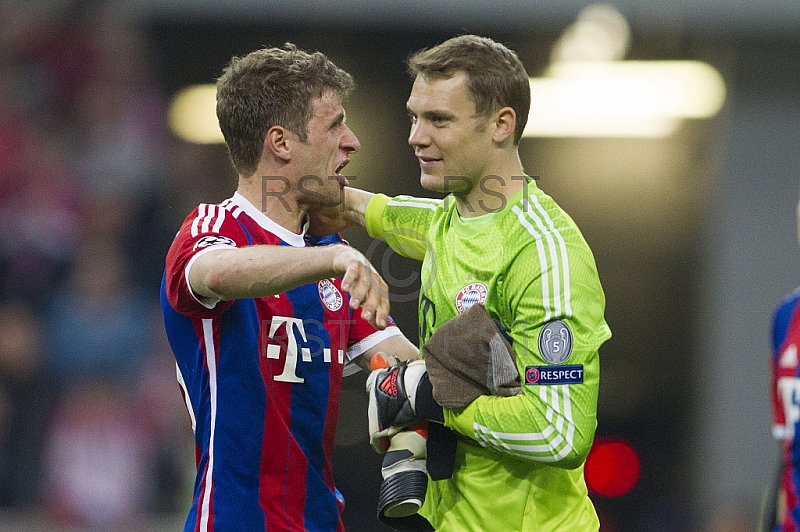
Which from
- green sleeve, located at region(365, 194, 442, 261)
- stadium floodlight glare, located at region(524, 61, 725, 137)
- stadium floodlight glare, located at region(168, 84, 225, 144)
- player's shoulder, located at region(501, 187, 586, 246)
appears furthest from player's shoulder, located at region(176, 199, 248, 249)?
stadium floodlight glare, located at region(524, 61, 725, 137)

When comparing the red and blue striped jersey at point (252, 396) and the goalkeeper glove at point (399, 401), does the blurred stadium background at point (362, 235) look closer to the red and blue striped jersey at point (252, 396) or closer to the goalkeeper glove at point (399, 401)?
the red and blue striped jersey at point (252, 396)

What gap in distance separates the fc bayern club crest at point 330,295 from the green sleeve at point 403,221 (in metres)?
0.25

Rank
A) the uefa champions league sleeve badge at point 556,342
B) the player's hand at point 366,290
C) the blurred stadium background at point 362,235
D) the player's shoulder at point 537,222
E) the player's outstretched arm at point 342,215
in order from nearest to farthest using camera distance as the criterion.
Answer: the player's hand at point 366,290 → the uefa champions league sleeve badge at point 556,342 → the player's shoulder at point 537,222 → the player's outstretched arm at point 342,215 → the blurred stadium background at point 362,235

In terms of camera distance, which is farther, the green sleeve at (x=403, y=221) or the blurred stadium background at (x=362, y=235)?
the blurred stadium background at (x=362, y=235)

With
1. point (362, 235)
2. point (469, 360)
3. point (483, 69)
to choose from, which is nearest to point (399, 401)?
point (469, 360)

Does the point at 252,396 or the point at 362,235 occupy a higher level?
the point at 362,235

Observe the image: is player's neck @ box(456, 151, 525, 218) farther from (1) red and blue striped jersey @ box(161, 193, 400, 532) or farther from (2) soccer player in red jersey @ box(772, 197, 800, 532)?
(2) soccer player in red jersey @ box(772, 197, 800, 532)

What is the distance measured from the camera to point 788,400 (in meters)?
2.62

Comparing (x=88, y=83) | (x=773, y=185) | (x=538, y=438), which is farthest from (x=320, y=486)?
(x=773, y=185)

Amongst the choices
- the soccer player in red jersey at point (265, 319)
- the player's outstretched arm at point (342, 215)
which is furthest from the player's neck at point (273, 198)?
the player's outstretched arm at point (342, 215)

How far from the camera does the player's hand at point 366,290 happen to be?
2.47m

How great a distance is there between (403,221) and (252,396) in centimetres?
75

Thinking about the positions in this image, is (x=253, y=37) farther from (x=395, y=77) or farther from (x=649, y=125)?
(x=649, y=125)

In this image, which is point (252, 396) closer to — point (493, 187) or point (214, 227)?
point (214, 227)
